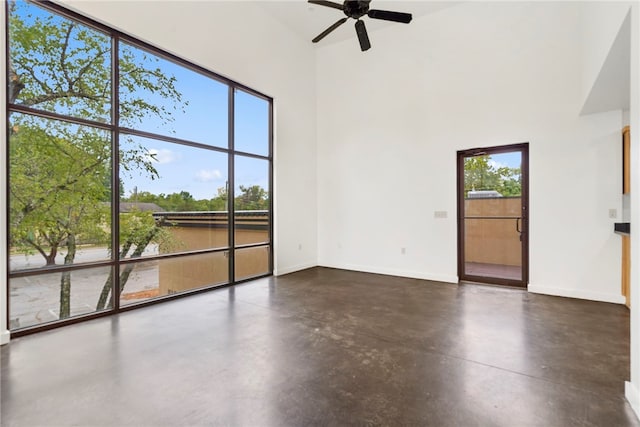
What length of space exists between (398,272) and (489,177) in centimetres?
A: 237

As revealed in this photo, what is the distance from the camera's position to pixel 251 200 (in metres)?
5.65

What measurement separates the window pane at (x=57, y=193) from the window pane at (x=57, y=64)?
237 mm

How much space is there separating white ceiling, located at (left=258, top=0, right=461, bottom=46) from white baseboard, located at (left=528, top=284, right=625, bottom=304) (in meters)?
4.98

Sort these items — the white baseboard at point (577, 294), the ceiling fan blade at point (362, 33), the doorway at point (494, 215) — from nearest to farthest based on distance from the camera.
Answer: the ceiling fan blade at point (362, 33)
the white baseboard at point (577, 294)
the doorway at point (494, 215)

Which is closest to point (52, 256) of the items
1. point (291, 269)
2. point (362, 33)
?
point (291, 269)

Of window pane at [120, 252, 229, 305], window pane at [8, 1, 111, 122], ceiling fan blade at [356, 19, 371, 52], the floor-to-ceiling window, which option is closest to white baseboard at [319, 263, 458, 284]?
the floor-to-ceiling window

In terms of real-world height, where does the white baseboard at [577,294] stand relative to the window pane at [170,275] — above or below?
below

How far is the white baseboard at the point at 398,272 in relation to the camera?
5.42 meters

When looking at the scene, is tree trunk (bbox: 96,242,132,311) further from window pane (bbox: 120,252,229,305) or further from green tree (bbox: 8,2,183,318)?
green tree (bbox: 8,2,183,318)

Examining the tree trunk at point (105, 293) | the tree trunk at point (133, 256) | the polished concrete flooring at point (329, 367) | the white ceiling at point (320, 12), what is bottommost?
the polished concrete flooring at point (329, 367)

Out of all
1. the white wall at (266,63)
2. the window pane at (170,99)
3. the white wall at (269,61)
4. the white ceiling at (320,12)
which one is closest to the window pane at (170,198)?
the window pane at (170,99)

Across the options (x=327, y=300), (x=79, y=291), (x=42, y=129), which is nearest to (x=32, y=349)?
(x=79, y=291)

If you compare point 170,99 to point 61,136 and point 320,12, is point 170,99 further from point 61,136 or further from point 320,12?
point 320,12
